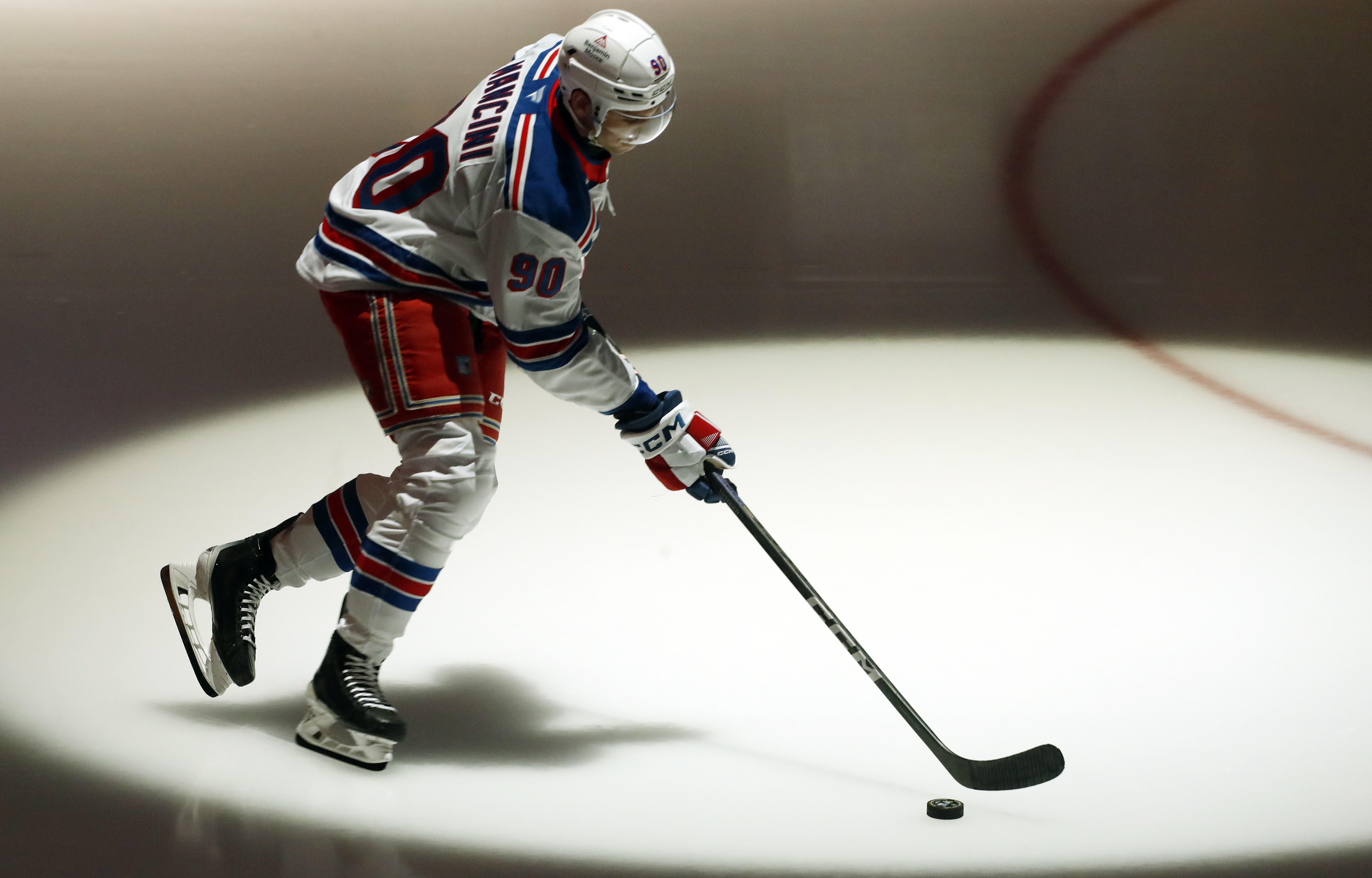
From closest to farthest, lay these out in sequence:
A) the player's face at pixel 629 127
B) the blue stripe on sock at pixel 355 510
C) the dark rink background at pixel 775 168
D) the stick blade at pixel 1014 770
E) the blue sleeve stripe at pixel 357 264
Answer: the stick blade at pixel 1014 770 → the player's face at pixel 629 127 → the blue sleeve stripe at pixel 357 264 → the blue stripe on sock at pixel 355 510 → the dark rink background at pixel 775 168

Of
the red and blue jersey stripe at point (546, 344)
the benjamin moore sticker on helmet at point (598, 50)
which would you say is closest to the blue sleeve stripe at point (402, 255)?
the red and blue jersey stripe at point (546, 344)

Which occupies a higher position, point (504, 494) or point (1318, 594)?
point (504, 494)

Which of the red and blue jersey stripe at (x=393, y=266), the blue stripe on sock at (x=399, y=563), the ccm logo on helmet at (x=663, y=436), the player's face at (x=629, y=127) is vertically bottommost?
the blue stripe on sock at (x=399, y=563)

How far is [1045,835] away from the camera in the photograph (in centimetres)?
198

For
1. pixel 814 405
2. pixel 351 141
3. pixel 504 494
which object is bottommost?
pixel 504 494

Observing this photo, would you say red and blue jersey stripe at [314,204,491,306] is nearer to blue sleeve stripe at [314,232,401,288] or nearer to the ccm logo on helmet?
blue sleeve stripe at [314,232,401,288]

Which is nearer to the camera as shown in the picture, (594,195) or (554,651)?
(594,195)

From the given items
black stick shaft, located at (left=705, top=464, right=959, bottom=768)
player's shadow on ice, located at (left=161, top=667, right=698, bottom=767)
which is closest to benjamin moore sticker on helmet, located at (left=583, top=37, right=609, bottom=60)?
black stick shaft, located at (left=705, top=464, right=959, bottom=768)

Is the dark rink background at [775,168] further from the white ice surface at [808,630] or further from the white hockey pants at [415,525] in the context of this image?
the white hockey pants at [415,525]

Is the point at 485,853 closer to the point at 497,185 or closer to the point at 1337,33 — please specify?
the point at 497,185

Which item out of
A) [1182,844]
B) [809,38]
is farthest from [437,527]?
[809,38]

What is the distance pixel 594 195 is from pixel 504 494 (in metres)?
1.48

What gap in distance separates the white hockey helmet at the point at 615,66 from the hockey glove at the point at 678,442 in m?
0.47

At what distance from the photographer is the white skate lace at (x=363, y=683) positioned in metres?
2.24
